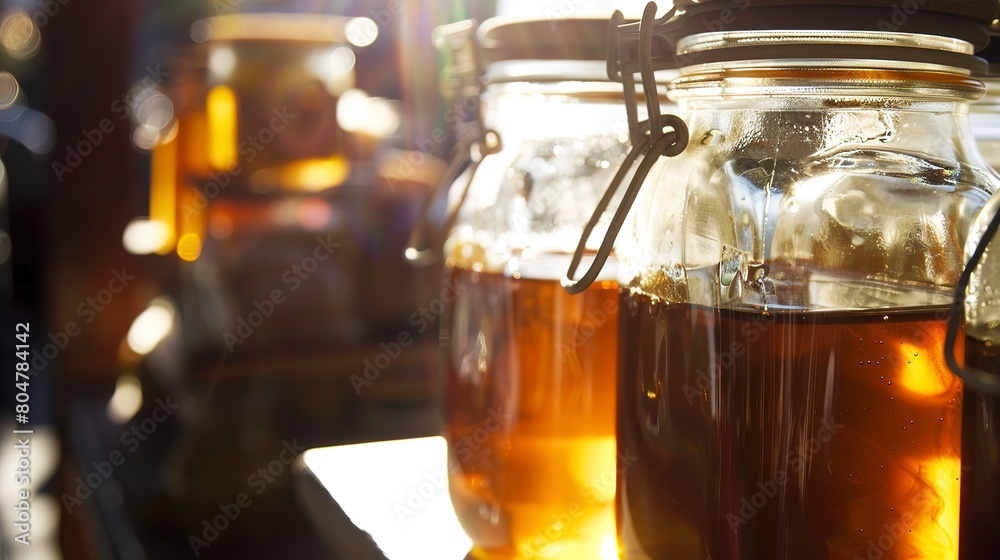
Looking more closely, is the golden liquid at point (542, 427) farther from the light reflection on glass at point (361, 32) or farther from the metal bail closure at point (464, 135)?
the light reflection on glass at point (361, 32)

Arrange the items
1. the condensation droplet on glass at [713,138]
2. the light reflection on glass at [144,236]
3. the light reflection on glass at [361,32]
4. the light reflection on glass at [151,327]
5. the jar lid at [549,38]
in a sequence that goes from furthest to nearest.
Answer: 1. the light reflection on glass at [361,32]
2. the light reflection on glass at [151,327]
3. the light reflection on glass at [144,236]
4. the jar lid at [549,38]
5. the condensation droplet on glass at [713,138]

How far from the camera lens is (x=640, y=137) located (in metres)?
0.44

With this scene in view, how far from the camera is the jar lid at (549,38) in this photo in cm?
53

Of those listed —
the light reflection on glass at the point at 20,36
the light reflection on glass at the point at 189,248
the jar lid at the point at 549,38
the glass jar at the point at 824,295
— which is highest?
the light reflection on glass at the point at 20,36

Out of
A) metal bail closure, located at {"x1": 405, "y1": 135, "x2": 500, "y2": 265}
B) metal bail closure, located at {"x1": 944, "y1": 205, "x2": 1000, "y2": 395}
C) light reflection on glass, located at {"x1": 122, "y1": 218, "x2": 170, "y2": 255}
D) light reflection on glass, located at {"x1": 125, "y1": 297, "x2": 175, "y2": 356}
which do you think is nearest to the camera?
metal bail closure, located at {"x1": 944, "y1": 205, "x2": 1000, "y2": 395}

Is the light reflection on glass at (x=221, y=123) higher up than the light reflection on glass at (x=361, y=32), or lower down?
lower down

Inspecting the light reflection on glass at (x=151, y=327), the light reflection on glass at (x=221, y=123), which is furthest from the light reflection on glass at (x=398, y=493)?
the light reflection on glass at (x=221, y=123)

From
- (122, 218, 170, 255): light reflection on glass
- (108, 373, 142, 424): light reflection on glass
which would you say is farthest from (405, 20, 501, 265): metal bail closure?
(108, 373, 142, 424): light reflection on glass

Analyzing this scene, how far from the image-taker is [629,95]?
43 cm

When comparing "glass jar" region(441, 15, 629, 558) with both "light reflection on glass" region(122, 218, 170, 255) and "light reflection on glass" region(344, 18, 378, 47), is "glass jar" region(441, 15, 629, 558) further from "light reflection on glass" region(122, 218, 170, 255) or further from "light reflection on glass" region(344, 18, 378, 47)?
"light reflection on glass" region(344, 18, 378, 47)

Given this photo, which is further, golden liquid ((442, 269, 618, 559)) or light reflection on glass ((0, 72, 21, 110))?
light reflection on glass ((0, 72, 21, 110))

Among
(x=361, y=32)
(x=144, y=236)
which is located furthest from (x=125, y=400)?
(x=361, y=32)

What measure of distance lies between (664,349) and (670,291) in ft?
0.09

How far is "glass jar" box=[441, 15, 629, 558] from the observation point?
1.77ft
